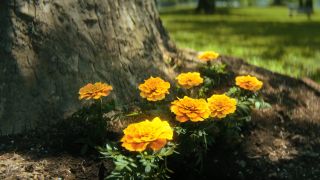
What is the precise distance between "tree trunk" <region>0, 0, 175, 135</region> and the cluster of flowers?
2.42 ft

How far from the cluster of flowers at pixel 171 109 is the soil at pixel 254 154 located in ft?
1.67

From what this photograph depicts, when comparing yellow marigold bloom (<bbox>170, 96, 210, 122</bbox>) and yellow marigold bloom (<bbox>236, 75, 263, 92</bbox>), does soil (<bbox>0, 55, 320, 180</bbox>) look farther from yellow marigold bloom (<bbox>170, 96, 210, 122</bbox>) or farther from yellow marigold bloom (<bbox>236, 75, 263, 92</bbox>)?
yellow marigold bloom (<bbox>170, 96, 210, 122</bbox>)

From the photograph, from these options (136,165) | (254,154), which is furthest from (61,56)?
(254,154)

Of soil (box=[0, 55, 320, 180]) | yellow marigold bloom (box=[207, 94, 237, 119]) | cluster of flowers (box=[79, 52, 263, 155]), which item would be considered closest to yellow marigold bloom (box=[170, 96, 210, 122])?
cluster of flowers (box=[79, 52, 263, 155])

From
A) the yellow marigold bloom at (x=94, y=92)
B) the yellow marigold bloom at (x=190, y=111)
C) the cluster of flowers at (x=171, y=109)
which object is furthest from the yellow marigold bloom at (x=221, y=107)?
the yellow marigold bloom at (x=94, y=92)

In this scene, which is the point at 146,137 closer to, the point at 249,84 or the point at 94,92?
the point at 94,92

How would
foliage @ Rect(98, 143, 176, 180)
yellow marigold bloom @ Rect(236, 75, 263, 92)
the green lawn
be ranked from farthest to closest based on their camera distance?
the green lawn → yellow marigold bloom @ Rect(236, 75, 263, 92) → foliage @ Rect(98, 143, 176, 180)

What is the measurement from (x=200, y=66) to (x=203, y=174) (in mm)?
1547

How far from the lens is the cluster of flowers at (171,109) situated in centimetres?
284

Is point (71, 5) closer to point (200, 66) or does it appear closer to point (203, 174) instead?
point (200, 66)

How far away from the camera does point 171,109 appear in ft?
10.7

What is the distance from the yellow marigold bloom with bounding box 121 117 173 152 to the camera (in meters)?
2.82

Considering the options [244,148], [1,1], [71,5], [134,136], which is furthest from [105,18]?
[134,136]

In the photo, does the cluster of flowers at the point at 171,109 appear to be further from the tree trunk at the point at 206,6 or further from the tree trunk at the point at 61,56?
the tree trunk at the point at 206,6
